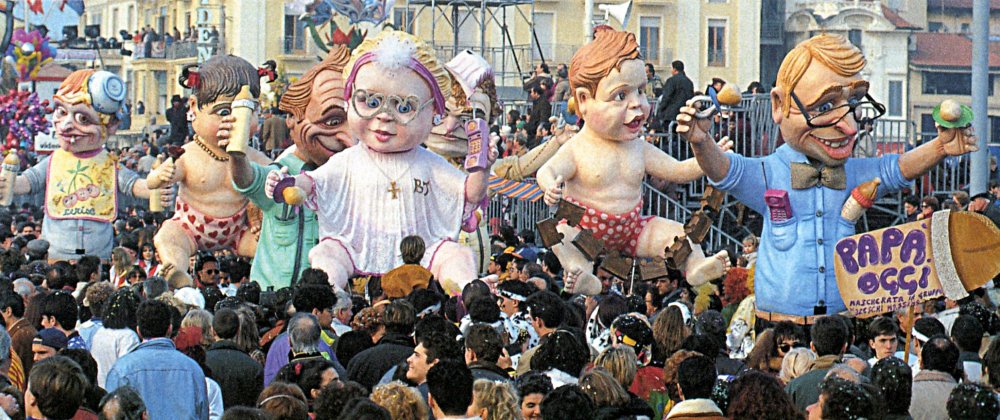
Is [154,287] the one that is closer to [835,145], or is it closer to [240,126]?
[240,126]

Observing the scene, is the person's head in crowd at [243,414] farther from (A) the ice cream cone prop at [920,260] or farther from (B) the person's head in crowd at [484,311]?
(A) the ice cream cone prop at [920,260]

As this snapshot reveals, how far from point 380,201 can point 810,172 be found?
2.91 meters

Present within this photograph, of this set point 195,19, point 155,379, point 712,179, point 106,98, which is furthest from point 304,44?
point 155,379

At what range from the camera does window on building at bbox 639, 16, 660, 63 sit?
2334 inches

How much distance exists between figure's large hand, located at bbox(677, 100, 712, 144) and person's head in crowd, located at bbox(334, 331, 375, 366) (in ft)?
8.77

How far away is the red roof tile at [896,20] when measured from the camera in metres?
62.4

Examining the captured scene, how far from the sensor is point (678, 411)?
7.12 meters

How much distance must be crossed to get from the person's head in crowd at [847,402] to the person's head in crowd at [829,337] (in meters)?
1.67

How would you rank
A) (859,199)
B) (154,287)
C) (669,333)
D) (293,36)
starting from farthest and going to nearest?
(293,36), (859,199), (154,287), (669,333)

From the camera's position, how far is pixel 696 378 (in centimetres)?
723

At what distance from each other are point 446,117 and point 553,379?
642 centimetres

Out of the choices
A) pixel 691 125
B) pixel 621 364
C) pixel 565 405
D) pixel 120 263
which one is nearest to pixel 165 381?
pixel 621 364

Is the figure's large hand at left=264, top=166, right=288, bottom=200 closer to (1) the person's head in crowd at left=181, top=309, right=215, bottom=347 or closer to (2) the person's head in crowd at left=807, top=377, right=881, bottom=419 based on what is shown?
(1) the person's head in crowd at left=181, top=309, right=215, bottom=347

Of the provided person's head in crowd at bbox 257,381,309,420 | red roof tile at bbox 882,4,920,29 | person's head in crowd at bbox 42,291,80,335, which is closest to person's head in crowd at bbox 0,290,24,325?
person's head in crowd at bbox 42,291,80,335
